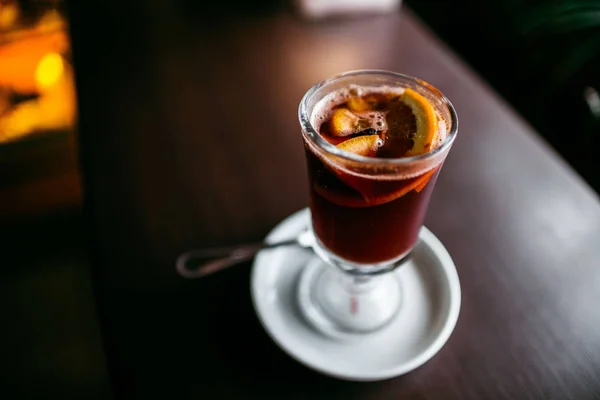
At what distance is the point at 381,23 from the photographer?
4.30 ft

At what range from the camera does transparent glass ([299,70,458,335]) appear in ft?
1.86

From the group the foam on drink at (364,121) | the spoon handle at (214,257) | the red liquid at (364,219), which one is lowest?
the spoon handle at (214,257)

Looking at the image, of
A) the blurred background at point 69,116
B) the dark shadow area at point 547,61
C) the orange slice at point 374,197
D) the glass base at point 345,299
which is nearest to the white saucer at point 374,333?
the glass base at point 345,299

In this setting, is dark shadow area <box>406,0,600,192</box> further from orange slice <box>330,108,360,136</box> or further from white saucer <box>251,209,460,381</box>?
orange slice <box>330,108,360,136</box>

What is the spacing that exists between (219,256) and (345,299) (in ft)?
0.66

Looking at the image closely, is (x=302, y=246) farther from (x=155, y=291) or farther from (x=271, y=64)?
(x=271, y=64)

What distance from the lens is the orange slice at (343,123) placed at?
2.00 ft

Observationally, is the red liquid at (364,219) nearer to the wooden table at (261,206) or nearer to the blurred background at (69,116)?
the wooden table at (261,206)

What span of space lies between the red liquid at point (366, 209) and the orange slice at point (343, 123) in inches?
0.4

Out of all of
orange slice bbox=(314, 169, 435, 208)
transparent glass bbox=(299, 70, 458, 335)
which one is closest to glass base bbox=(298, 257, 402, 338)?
transparent glass bbox=(299, 70, 458, 335)

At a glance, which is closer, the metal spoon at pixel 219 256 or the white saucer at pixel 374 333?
the white saucer at pixel 374 333

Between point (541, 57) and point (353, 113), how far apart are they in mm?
1440

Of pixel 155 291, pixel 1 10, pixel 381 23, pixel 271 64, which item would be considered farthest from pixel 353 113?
pixel 1 10

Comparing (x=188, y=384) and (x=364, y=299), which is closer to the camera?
(x=188, y=384)
